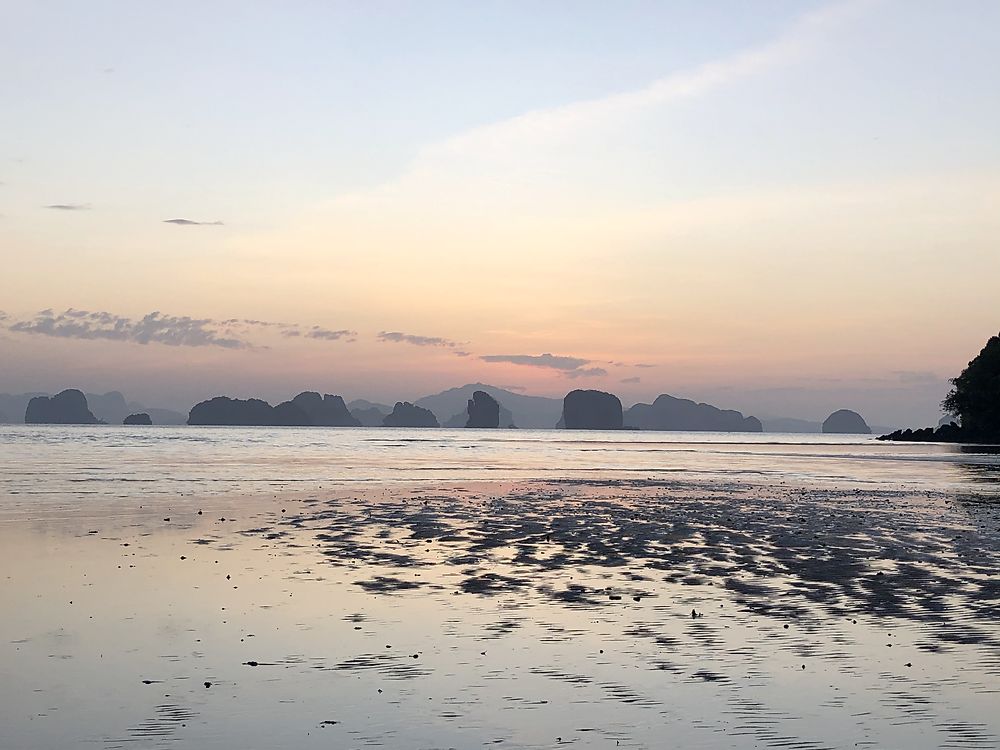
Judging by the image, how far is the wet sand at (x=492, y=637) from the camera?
10320mm

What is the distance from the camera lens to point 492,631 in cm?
1499

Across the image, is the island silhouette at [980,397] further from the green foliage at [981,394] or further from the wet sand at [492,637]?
the wet sand at [492,637]

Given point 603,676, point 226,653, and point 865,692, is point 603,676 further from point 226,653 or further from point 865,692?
point 226,653

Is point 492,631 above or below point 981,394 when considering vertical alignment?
below

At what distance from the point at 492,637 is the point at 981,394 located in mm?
150106

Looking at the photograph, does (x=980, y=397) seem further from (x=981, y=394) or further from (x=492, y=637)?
(x=492, y=637)

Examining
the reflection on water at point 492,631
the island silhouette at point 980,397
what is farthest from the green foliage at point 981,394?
the reflection on water at point 492,631

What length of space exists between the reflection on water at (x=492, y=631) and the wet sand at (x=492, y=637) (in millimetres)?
55

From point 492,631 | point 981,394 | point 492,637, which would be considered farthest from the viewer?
point 981,394

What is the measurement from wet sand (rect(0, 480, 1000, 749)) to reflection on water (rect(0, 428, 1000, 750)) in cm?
6

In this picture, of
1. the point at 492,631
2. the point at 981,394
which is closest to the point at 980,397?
the point at 981,394

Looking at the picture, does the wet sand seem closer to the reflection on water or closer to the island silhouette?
the reflection on water

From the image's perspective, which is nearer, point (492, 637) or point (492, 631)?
point (492, 637)

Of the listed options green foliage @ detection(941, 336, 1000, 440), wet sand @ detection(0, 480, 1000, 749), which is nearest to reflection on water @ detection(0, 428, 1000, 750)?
wet sand @ detection(0, 480, 1000, 749)
